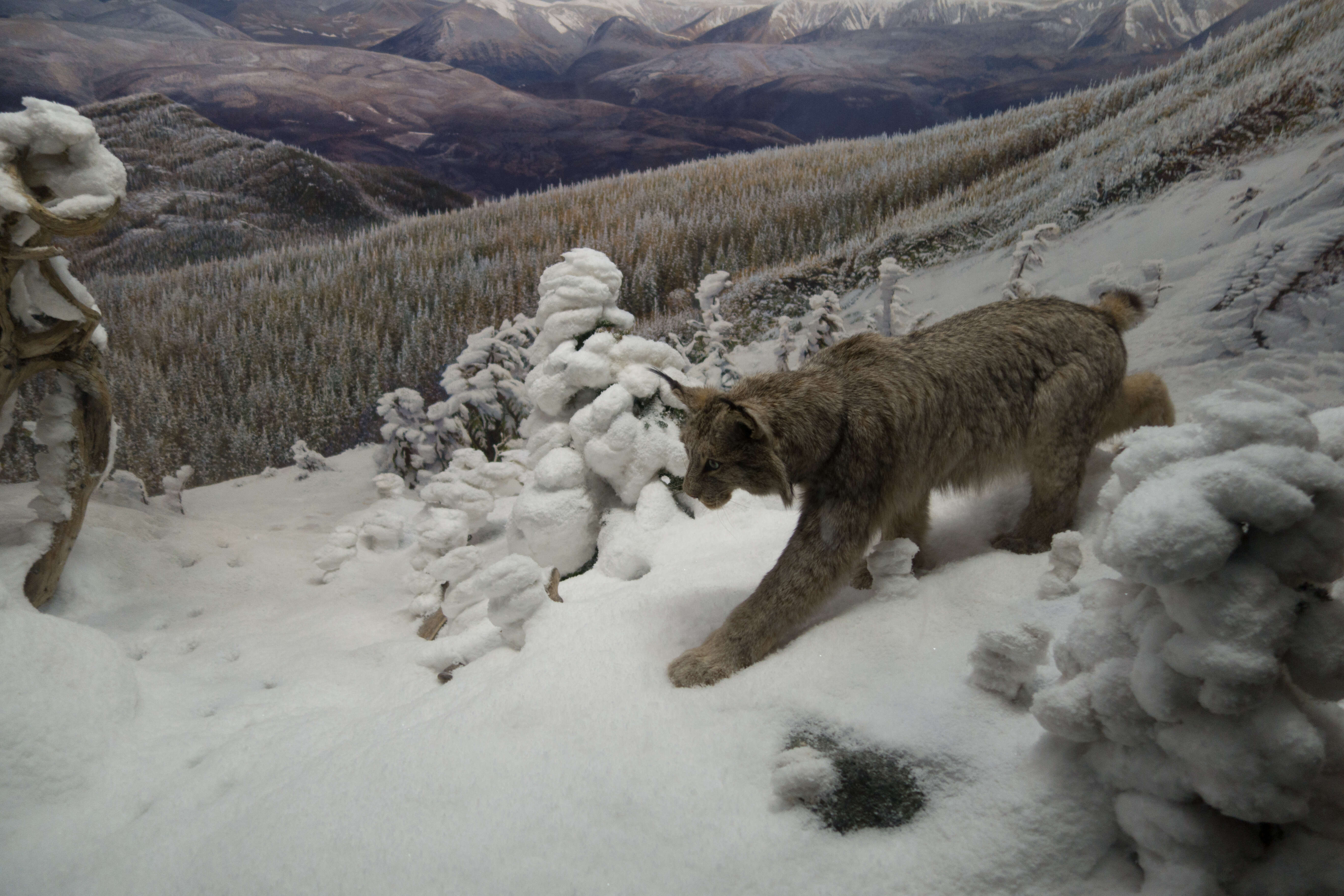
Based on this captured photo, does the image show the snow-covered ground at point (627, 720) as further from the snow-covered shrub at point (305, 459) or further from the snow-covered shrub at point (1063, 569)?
the snow-covered shrub at point (305, 459)

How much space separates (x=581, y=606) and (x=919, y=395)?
4.18 feet

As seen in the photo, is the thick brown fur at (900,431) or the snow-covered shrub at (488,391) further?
the snow-covered shrub at (488,391)

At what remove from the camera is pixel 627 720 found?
161 centimetres

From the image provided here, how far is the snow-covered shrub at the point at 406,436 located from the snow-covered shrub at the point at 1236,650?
4425 mm

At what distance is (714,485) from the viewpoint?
186 centimetres

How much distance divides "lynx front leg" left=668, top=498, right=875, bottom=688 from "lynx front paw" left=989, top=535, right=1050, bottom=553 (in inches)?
25.2

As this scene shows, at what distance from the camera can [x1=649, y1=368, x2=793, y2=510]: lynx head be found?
69.4 inches

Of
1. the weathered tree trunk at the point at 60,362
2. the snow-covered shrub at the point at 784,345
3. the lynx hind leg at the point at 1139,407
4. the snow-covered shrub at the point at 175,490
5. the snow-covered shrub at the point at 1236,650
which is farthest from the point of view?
the snow-covered shrub at the point at 175,490

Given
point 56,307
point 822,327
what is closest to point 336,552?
point 56,307

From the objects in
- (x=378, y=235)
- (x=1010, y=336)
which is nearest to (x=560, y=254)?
(x=378, y=235)

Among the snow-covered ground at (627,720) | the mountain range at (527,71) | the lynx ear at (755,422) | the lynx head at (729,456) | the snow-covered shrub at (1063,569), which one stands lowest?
the snow-covered ground at (627,720)

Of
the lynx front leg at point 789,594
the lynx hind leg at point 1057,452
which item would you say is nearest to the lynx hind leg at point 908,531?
the lynx front leg at point 789,594

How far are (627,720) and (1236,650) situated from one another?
1.21 m

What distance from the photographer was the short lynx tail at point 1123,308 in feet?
7.61
